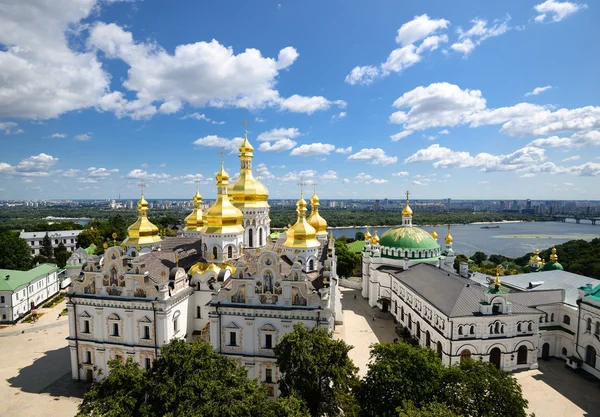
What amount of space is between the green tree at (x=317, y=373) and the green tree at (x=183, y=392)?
101cm

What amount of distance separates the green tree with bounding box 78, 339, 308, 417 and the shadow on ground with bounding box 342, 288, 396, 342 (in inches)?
611

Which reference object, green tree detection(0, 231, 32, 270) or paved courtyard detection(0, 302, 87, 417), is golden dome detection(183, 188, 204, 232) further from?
green tree detection(0, 231, 32, 270)

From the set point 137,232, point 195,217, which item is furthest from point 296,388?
point 195,217

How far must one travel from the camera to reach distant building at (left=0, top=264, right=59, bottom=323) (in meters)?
26.9

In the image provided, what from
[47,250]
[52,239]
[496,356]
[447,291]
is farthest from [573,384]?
[52,239]

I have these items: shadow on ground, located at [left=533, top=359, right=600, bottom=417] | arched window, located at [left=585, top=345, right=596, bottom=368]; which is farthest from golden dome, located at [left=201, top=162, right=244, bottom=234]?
arched window, located at [left=585, top=345, right=596, bottom=368]

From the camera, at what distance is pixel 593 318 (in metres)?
19.0

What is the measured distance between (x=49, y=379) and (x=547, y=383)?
27.9m

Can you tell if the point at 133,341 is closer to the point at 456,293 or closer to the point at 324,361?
the point at 324,361

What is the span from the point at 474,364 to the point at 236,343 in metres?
10.9

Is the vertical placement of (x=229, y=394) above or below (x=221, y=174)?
below

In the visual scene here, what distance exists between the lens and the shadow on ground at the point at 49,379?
1755 cm

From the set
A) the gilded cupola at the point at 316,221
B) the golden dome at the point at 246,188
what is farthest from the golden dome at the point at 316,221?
the golden dome at the point at 246,188

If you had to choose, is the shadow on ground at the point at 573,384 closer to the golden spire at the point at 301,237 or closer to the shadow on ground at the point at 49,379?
the golden spire at the point at 301,237
